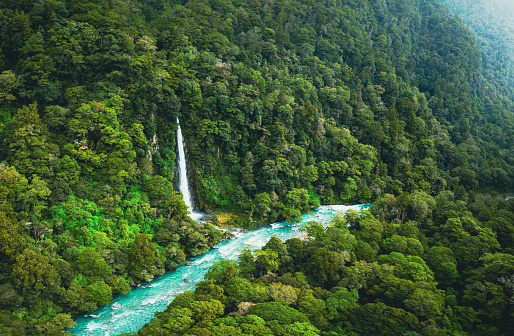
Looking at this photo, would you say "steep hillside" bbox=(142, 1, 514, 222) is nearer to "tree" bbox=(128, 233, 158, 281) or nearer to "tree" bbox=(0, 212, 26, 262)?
"tree" bbox=(128, 233, 158, 281)

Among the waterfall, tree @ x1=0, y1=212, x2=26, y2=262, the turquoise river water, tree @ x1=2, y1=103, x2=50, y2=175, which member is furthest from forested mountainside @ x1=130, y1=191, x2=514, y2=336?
tree @ x1=2, y1=103, x2=50, y2=175

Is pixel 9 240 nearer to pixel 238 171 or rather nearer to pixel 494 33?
pixel 238 171

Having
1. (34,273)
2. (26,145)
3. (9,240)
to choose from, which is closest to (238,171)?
(26,145)

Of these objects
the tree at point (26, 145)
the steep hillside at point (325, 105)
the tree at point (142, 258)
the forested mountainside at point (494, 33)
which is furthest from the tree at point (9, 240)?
the forested mountainside at point (494, 33)

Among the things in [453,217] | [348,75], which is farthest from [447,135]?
[453,217]

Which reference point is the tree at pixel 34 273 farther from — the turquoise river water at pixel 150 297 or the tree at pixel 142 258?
the tree at pixel 142 258

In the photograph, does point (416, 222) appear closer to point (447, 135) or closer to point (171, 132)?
point (171, 132)

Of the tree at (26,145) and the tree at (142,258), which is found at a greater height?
the tree at (26,145)
